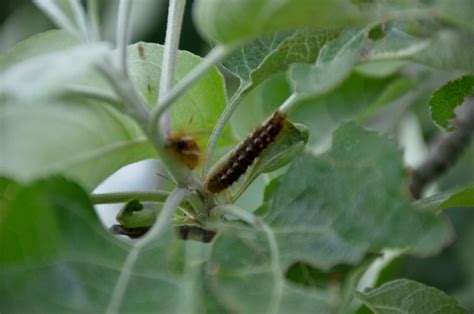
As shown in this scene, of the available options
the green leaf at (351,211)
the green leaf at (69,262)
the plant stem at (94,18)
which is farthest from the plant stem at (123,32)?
the green leaf at (351,211)

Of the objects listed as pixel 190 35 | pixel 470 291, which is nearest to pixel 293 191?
pixel 470 291

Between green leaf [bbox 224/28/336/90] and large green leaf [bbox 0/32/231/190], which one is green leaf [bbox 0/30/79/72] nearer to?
large green leaf [bbox 0/32/231/190]

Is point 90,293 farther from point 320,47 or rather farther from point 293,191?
point 320,47

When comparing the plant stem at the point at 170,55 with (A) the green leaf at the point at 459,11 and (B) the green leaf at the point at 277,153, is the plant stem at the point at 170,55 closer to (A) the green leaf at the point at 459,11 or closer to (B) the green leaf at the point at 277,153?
(B) the green leaf at the point at 277,153

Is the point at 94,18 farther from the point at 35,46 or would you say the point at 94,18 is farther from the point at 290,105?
the point at 290,105

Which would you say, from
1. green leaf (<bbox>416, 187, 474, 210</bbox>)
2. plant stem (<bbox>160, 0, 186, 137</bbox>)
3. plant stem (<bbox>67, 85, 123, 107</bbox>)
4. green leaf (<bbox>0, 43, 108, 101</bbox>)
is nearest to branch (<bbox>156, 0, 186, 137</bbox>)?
plant stem (<bbox>160, 0, 186, 137</bbox>)
